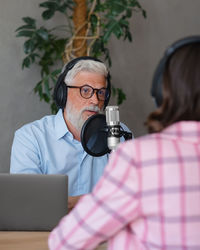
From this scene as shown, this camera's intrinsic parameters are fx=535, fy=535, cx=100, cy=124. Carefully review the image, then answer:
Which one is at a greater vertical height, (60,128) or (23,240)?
(60,128)

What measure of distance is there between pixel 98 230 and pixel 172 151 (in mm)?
208

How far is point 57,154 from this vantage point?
267cm

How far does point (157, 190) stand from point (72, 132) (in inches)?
69.6

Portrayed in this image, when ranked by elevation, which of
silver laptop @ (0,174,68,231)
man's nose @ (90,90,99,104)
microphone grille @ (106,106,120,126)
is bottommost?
silver laptop @ (0,174,68,231)

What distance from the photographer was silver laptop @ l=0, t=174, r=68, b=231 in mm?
1907

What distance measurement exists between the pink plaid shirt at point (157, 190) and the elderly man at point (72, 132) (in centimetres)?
163

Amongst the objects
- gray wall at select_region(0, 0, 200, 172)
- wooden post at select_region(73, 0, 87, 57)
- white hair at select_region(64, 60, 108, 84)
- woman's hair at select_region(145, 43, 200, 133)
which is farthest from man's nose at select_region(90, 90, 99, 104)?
woman's hair at select_region(145, 43, 200, 133)

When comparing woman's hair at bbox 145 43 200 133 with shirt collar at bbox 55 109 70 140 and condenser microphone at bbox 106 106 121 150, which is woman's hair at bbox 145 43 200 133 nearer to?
condenser microphone at bbox 106 106 121 150

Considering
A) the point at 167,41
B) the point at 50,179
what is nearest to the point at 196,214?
the point at 50,179

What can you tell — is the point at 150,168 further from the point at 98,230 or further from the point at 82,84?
the point at 82,84

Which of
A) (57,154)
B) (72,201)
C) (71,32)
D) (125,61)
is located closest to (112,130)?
(72,201)

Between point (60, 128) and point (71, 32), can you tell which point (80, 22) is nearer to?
point (71, 32)

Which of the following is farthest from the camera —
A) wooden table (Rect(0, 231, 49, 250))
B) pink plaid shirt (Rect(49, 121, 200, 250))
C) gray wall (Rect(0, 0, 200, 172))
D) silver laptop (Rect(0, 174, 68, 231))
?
gray wall (Rect(0, 0, 200, 172))

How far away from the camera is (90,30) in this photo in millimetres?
4168
